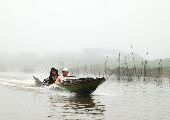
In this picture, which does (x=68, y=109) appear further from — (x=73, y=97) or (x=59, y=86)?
(x=59, y=86)

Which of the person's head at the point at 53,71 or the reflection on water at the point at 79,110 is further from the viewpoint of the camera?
the person's head at the point at 53,71

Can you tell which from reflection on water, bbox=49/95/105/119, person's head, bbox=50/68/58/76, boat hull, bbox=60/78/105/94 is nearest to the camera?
reflection on water, bbox=49/95/105/119

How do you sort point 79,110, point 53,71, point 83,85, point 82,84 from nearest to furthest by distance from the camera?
point 79,110
point 82,84
point 83,85
point 53,71

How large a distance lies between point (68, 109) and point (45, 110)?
1.60m

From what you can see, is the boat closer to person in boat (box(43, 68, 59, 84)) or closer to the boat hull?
the boat hull

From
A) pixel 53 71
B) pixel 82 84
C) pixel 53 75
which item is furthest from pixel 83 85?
pixel 53 75

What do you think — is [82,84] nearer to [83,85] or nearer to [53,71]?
[83,85]

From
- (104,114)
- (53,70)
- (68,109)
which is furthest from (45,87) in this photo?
(104,114)

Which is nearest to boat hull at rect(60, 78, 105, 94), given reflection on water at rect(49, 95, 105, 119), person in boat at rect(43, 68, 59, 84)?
reflection on water at rect(49, 95, 105, 119)

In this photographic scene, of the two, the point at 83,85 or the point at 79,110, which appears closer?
the point at 79,110

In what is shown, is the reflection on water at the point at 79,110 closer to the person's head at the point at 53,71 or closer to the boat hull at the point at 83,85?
the boat hull at the point at 83,85

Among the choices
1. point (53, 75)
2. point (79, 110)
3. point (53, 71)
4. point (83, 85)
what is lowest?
point (79, 110)

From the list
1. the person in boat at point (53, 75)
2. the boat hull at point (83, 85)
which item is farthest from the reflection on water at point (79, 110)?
the person in boat at point (53, 75)

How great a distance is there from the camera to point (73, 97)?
101ft
